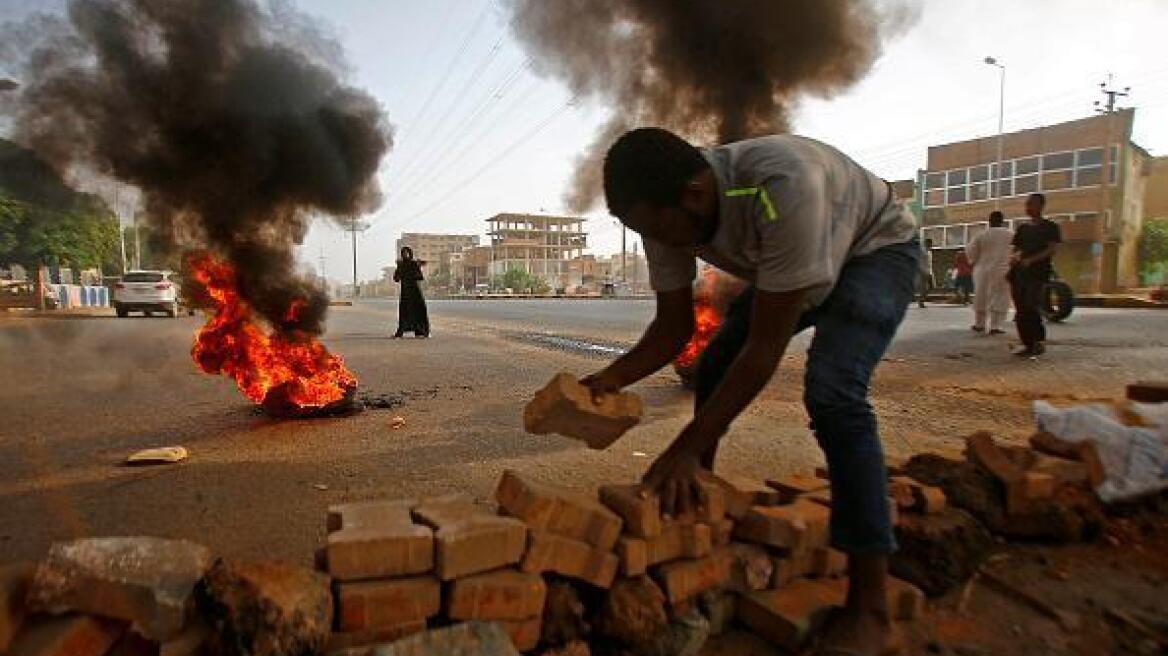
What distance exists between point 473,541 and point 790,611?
92 cm

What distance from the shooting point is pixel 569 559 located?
180 centimetres

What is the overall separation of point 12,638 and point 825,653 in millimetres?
1931

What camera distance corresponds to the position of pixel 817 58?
7.12 m

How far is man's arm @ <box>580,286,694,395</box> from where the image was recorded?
7.43 ft

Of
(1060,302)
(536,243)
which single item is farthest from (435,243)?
(1060,302)

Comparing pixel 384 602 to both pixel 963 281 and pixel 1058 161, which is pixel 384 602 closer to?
pixel 963 281

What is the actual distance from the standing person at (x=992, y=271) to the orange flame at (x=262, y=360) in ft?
28.8

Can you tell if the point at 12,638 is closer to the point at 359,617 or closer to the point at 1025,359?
the point at 359,617

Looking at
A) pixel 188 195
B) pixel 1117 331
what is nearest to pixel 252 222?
pixel 188 195

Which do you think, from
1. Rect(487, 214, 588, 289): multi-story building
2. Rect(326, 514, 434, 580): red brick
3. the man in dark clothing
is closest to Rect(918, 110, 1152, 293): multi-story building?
the man in dark clothing

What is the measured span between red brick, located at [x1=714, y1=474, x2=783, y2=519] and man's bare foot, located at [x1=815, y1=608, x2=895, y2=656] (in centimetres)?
41

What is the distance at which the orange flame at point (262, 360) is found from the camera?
4641 millimetres

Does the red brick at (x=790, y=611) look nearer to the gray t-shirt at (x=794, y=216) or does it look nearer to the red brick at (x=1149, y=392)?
the gray t-shirt at (x=794, y=216)

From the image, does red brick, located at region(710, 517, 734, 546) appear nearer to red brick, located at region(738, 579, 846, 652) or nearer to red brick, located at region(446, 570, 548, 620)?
red brick, located at region(738, 579, 846, 652)
